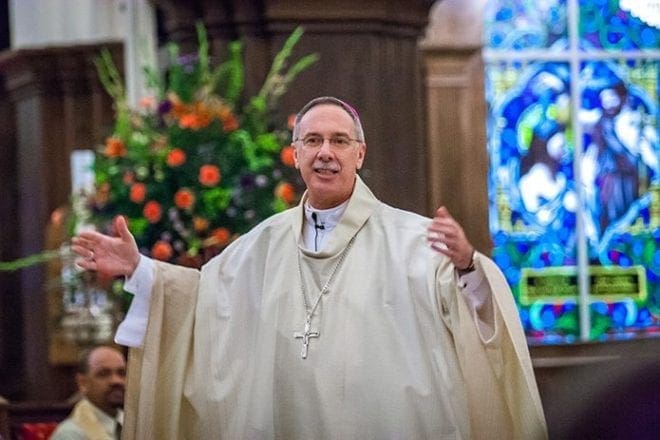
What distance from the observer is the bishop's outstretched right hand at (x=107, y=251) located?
15.9 feet

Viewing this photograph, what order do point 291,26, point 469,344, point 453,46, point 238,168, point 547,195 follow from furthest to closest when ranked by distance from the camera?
point 547,195
point 453,46
point 291,26
point 238,168
point 469,344

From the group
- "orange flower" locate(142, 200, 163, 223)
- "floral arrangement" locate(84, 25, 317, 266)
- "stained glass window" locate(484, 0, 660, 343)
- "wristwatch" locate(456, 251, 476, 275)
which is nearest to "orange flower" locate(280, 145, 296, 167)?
"floral arrangement" locate(84, 25, 317, 266)

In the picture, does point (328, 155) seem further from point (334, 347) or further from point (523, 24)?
point (523, 24)

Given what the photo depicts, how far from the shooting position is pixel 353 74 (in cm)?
768

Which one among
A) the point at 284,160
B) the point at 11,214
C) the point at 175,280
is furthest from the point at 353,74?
the point at 11,214

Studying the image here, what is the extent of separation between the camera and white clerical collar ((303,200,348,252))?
498cm

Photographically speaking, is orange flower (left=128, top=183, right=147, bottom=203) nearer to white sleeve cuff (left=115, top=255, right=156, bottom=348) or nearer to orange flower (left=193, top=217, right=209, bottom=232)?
orange flower (left=193, top=217, right=209, bottom=232)

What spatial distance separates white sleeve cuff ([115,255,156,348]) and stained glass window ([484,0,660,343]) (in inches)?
266

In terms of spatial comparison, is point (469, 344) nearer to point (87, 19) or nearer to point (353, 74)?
point (353, 74)

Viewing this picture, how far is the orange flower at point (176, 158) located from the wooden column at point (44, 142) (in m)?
4.34

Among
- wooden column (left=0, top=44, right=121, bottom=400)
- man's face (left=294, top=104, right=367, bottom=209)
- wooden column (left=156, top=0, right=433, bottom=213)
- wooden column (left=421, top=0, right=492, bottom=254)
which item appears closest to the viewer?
man's face (left=294, top=104, right=367, bottom=209)

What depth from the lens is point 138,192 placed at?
6707mm

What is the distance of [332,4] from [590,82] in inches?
177

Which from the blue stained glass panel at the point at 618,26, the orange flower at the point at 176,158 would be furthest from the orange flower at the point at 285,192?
the blue stained glass panel at the point at 618,26
